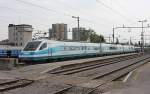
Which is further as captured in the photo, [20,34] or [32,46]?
[20,34]

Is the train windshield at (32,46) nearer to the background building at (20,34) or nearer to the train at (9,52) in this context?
the train at (9,52)

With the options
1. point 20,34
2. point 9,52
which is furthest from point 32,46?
point 20,34

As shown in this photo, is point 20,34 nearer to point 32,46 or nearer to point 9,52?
point 9,52

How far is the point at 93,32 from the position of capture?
412 ft

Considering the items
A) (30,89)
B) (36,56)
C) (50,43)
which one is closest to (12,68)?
(36,56)

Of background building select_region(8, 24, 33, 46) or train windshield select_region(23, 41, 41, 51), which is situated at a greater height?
background building select_region(8, 24, 33, 46)

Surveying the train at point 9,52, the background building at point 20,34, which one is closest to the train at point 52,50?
the train at point 9,52

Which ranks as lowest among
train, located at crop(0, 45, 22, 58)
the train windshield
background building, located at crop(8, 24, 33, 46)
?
train, located at crop(0, 45, 22, 58)

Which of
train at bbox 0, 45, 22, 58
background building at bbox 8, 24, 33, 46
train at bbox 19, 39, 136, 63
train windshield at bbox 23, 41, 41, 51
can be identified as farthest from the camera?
background building at bbox 8, 24, 33, 46

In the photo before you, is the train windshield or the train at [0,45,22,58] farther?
the train at [0,45,22,58]

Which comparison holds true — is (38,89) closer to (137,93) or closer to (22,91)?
(22,91)

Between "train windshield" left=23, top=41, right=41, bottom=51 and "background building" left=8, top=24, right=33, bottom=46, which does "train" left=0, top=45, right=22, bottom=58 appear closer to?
"train windshield" left=23, top=41, right=41, bottom=51

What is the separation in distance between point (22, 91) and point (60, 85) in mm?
2614

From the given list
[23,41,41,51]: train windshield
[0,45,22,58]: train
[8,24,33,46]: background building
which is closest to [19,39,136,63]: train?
[23,41,41,51]: train windshield
